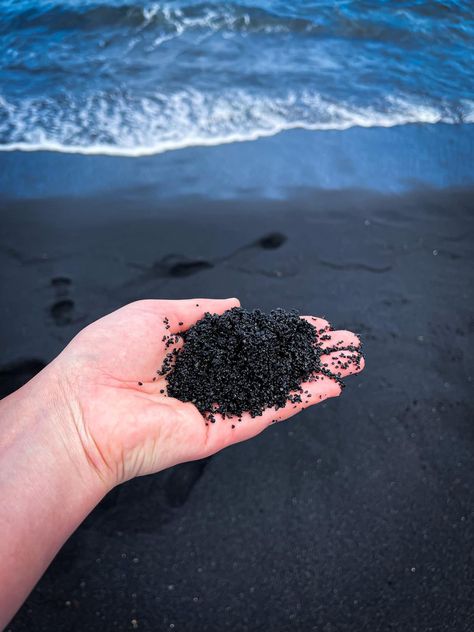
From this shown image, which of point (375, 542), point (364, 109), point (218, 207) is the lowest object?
point (375, 542)

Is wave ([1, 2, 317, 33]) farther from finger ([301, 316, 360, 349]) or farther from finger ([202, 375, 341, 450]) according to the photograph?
finger ([202, 375, 341, 450])

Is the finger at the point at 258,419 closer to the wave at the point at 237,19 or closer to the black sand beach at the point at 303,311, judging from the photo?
the black sand beach at the point at 303,311

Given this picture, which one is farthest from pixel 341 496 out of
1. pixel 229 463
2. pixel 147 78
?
pixel 147 78

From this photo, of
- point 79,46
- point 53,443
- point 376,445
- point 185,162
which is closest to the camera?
point 53,443

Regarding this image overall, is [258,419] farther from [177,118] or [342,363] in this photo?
[177,118]

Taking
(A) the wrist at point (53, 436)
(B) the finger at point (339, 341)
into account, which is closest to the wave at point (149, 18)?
(B) the finger at point (339, 341)

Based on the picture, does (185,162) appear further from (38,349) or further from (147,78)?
(38,349)
